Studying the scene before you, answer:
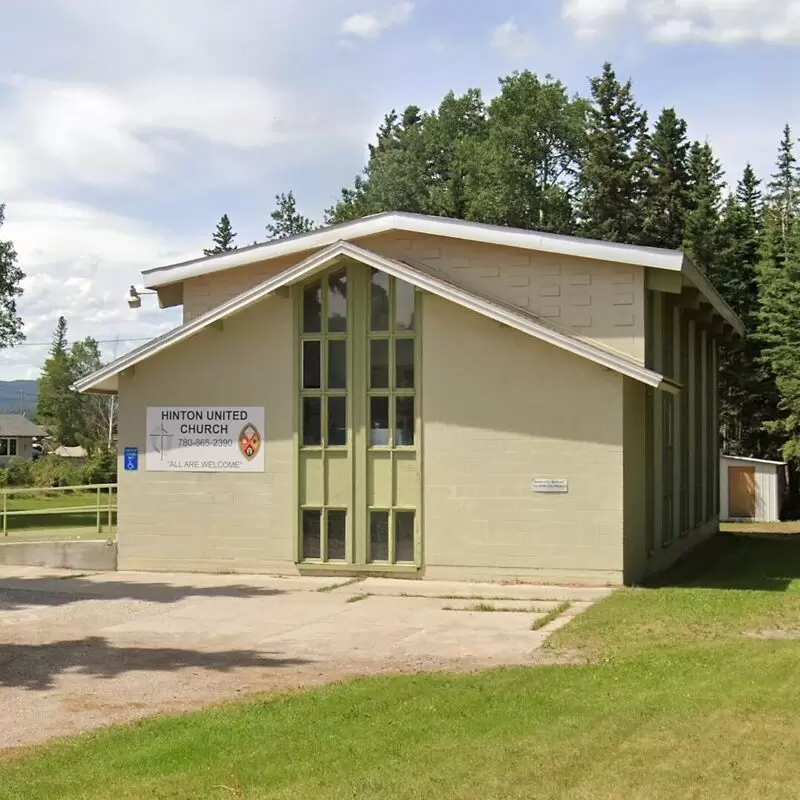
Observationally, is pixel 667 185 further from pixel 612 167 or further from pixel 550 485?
pixel 550 485

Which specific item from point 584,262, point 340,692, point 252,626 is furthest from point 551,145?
point 340,692

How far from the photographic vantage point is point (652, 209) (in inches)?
1890

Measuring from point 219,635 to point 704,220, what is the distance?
36406 millimetres

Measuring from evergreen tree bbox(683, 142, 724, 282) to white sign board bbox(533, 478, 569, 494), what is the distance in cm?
2775

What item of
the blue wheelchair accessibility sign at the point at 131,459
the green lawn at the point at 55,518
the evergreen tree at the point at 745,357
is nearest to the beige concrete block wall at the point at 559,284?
the blue wheelchair accessibility sign at the point at 131,459

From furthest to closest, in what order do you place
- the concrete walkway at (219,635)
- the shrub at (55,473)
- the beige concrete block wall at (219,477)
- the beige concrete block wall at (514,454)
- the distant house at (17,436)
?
the distant house at (17,436) < the shrub at (55,473) < the beige concrete block wall at (219,477) < the beige concrete block wall at (514,454) < the concrete walkway at (219,635)

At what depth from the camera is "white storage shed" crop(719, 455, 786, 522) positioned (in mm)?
37188

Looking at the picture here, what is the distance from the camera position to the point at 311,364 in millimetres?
17172

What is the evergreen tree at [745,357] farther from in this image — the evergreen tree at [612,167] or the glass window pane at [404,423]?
the glass window pane at [404,423]

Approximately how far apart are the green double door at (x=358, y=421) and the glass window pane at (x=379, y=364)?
16 millimetres

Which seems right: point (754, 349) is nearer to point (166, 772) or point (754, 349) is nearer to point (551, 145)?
point (551, 145)

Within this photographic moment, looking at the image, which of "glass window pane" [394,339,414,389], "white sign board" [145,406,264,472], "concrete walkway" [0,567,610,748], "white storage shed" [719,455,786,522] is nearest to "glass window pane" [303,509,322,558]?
"concrete walkway" [0,567,610,748]

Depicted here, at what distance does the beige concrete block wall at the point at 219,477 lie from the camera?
17.2m

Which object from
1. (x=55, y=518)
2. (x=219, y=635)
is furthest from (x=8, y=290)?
(x=219, y=635)
